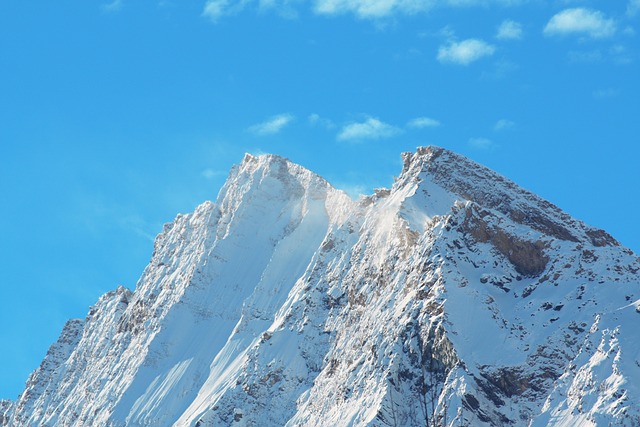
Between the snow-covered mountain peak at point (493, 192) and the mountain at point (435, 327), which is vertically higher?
the snow-covered mountain peak at point (493, 192)

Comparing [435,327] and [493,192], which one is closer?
[435,327]

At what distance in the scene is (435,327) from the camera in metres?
147

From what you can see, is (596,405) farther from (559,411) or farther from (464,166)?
(464,166)

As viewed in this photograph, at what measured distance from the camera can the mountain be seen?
457 feet

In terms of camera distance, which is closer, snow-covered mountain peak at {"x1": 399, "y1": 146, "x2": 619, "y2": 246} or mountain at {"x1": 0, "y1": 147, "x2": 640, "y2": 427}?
mountain at {"x1": 0, "y1": 147, "x2": 640, "y2": 427}

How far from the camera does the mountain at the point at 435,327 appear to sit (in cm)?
13925

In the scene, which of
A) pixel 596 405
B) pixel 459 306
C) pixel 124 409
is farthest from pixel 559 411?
pixel 124 409

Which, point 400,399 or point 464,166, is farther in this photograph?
point 464,166

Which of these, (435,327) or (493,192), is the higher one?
(493,192)

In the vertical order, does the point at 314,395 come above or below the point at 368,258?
below

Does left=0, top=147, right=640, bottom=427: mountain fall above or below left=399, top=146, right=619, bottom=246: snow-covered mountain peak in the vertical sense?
below

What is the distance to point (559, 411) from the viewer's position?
13625cm

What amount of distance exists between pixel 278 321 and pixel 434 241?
3343 cm

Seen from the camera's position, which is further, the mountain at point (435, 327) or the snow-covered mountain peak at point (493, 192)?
the snow-covered mountain peak at point (493, 192)
